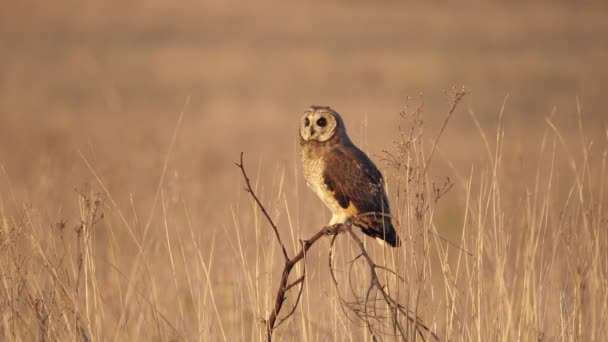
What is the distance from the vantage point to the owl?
354 centimetres

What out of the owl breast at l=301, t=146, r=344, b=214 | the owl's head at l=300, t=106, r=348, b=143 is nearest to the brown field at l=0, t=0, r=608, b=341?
the owl breast at l=301, t=146, r=344, b=214

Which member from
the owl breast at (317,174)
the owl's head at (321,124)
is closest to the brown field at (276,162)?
the owl breast at (317,174)

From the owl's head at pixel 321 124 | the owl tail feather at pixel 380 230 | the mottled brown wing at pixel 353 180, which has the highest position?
the owl's head at pixel 321 124

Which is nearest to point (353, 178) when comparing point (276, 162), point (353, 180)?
point (353, 180)

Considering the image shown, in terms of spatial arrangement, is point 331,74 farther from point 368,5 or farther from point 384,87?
point 368,5

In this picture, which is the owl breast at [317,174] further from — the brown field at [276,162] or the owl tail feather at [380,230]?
the owl tail feather at [380,230]

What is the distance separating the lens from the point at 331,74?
19734 mm

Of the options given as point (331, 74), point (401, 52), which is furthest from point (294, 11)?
point (331, 74)

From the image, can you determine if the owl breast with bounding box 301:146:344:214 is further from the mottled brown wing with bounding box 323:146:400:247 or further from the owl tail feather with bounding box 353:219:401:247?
the owl tail feather with bounding box 353:219:401:247

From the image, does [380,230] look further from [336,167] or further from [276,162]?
[276,162]

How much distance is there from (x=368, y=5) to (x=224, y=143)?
18.7 metres

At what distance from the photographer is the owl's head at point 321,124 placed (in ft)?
12.0

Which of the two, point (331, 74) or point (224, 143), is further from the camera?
point (331, 74)

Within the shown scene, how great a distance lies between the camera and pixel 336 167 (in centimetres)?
363
